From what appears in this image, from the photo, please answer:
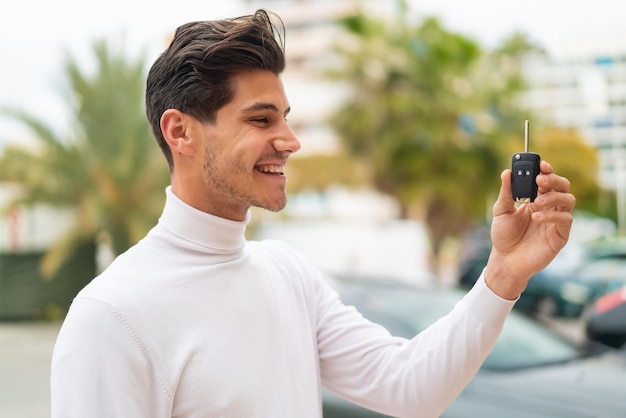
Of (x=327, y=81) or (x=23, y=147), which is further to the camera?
(x=327, y=81)

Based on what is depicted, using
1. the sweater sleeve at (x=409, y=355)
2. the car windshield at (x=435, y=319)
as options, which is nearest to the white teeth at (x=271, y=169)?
the sweater sleeve at (x=409, y=355)

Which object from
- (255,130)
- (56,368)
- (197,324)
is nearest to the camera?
(56,368)

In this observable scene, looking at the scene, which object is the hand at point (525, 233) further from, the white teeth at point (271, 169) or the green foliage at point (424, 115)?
the green foliage at point (424, 115)

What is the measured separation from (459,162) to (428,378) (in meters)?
15.8

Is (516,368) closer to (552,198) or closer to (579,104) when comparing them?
(552,198)

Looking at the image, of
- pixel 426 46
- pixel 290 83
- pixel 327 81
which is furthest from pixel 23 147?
pixel 290 83

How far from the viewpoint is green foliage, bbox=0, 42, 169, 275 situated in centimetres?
1114

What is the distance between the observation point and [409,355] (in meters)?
1.77

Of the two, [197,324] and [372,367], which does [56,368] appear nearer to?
[197,324]

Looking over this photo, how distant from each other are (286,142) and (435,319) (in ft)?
9.51

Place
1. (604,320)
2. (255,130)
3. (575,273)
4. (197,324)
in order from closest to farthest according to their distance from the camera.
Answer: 1. (197,324)
2. (255,130)
3. (604,320)
4. (575,273)

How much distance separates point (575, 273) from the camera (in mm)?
12195

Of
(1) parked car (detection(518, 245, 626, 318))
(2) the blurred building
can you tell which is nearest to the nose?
(1) parked car (detection(518, 245, 626, 318))

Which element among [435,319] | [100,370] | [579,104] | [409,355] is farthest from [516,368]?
Result: [579,104]
